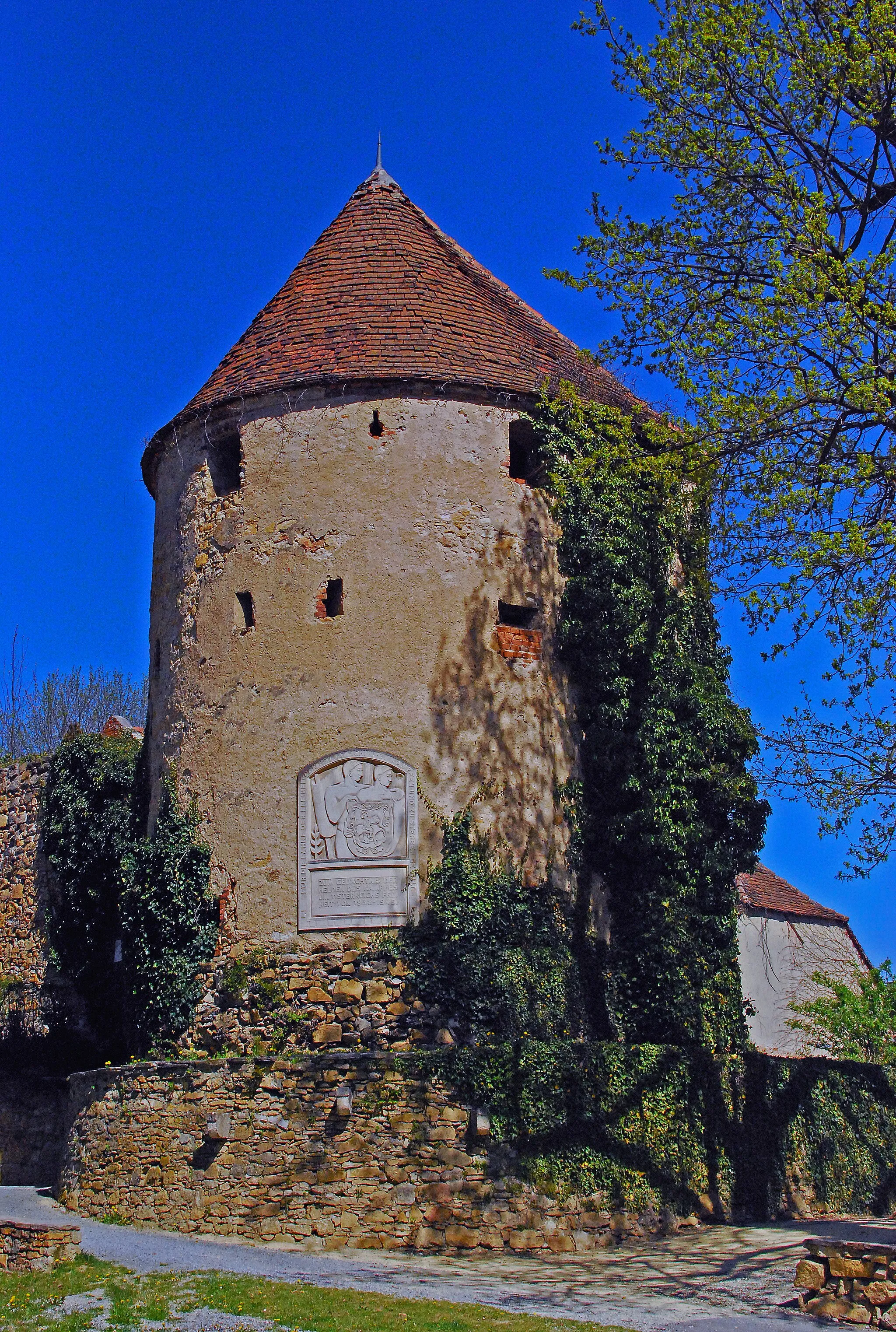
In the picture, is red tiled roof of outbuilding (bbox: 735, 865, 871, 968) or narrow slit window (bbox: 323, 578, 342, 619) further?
red tiled roof of outbuilding (bbox: 735, 865, 871, 968)

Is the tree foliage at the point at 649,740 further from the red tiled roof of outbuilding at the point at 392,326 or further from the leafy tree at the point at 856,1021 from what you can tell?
the leafy tree at the point at 856,1021

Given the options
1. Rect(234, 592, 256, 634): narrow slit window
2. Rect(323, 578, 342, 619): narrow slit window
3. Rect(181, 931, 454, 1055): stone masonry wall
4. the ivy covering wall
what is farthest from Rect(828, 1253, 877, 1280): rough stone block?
Rect(234, 592, 256, 634): narrow slit window

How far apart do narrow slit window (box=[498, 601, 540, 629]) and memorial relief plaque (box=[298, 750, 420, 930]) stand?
7.37 feet

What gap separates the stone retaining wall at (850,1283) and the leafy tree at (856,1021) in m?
12.8

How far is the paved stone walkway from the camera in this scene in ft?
30.9

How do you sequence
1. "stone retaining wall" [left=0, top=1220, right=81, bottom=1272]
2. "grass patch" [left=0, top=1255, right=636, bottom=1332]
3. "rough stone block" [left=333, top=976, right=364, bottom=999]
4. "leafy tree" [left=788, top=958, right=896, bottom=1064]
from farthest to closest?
"leafy tree" [left=788, top=958, right=896, bottom=1064] < "rough stone block" [left=333, top=976, right=364, bottom=999] < "stone retaining wall" [left=0, top=1220, right=81, bottom=1272] < "grass patch" [left=0, top=1255, right=636, bottom=1332]

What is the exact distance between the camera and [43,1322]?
8586mm

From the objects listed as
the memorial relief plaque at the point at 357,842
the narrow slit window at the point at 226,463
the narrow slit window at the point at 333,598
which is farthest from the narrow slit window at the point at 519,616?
the narrow slit window at the point at 226,463

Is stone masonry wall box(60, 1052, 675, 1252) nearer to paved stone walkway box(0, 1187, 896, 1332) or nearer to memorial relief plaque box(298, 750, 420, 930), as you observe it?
paved stone walkway box(0, 1187, 896, 1332)

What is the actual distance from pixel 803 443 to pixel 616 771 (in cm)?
459

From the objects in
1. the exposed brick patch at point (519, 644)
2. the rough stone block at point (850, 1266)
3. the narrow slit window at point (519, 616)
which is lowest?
the rough stone block at point (850, 1266)

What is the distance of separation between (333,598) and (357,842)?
2804 mm

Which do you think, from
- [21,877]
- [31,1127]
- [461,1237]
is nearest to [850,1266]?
[461,1237]

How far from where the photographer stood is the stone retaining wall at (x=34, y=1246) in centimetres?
1002
